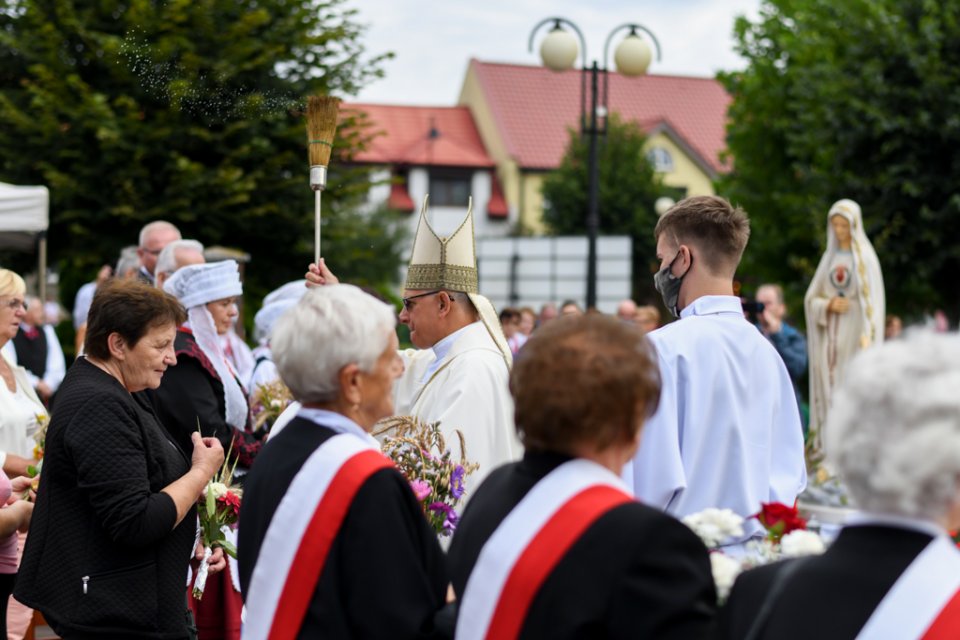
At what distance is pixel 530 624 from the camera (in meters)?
2.23

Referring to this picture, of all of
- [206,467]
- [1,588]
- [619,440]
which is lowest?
[1,588]

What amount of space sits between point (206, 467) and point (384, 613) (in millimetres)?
1670

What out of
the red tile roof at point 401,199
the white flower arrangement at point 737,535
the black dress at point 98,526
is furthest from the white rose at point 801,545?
the red tile roof at point 401,199

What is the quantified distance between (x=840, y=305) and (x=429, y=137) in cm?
3941

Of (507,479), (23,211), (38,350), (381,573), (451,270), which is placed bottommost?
(38,350)

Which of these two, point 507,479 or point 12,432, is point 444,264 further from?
point 12,432

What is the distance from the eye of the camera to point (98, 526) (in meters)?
3.80

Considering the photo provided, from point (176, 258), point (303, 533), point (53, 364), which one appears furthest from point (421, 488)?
point (53, 364)

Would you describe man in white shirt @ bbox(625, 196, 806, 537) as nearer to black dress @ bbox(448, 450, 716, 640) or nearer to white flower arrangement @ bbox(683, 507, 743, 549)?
Result: white flower arrangement @ bbox(683, 507, 743, 549)

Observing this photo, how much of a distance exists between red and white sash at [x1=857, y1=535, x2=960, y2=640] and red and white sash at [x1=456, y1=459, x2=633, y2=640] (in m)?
0.48

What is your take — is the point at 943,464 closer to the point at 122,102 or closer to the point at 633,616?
the point at 633,616

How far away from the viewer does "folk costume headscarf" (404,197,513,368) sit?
4656 mm

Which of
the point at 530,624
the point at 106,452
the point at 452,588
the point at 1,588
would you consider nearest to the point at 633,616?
the point at 530,624

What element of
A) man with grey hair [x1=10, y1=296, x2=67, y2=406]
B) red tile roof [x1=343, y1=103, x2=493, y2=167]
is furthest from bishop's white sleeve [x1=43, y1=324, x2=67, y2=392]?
red tile roof [x1=343, y1=103, x2=493, y2=167]
